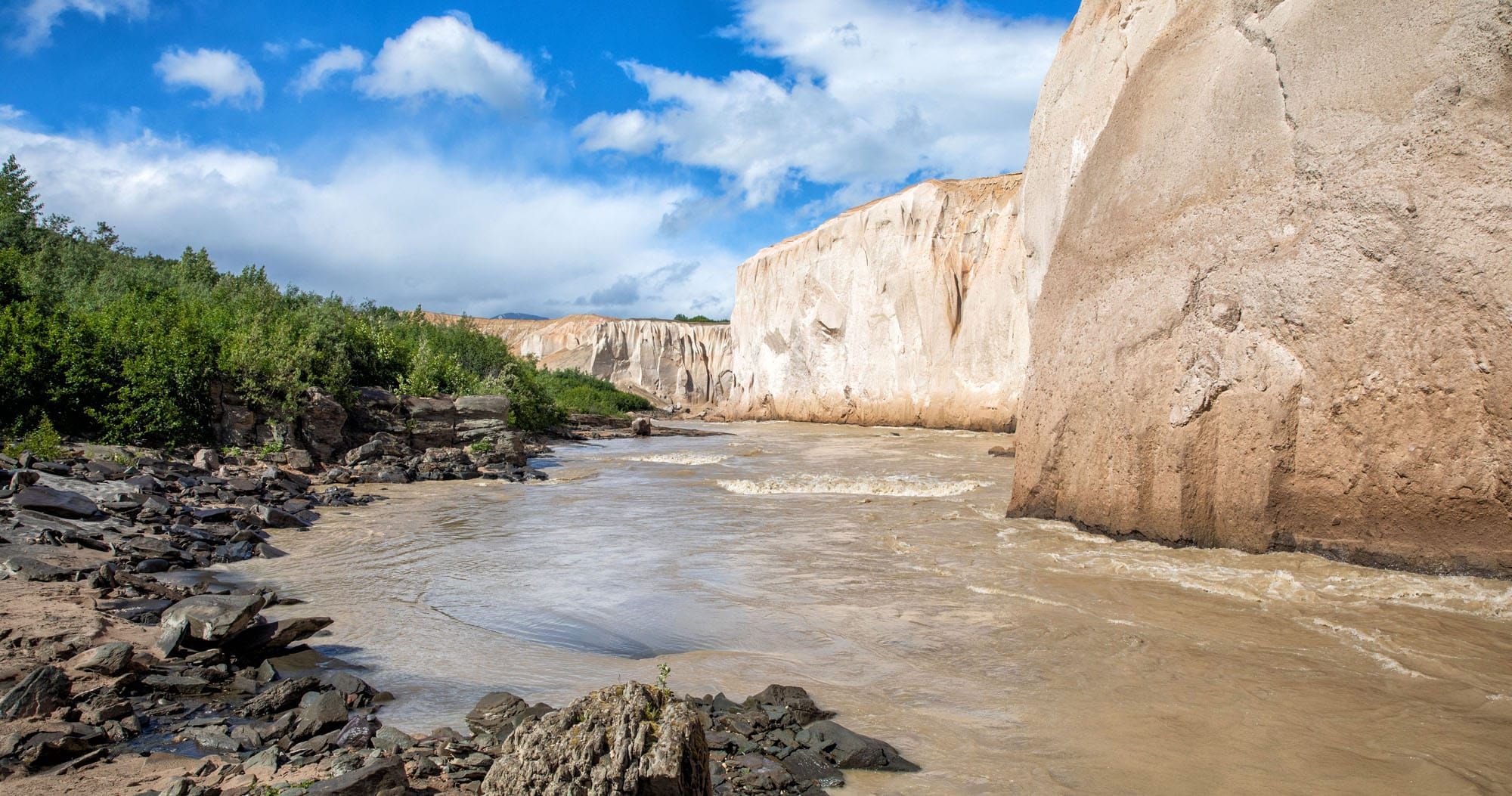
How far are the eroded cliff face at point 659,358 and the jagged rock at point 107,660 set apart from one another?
63435 mm

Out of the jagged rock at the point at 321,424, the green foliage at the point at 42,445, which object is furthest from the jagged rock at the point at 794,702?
the jagged rock at the point at 321,424

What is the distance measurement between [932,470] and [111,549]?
1268 centimetres

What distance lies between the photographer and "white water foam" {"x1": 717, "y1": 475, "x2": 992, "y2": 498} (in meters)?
12.4

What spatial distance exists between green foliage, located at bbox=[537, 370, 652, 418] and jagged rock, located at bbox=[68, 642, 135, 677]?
28869 millimetres

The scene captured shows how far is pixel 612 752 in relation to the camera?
97.0 inches

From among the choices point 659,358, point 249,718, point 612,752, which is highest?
point 659,358

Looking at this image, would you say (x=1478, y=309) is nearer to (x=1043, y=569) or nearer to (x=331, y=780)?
(x=1043, y=569)

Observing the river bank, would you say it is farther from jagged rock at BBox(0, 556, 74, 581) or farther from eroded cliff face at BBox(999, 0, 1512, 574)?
eroded cliff face at BBox(999, 0, 1512, 574)

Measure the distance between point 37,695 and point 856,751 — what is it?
11.5ft

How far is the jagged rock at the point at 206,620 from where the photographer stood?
417 cm

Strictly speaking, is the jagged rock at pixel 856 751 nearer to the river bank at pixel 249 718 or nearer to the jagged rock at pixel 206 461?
the river bank at pixel 249 718

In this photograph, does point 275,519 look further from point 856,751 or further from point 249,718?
point 856,751

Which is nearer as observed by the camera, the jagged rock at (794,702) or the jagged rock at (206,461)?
the jagged rock at (794,702)

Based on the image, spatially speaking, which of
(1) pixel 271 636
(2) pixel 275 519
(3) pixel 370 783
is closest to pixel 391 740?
(3) pixel 370 783
